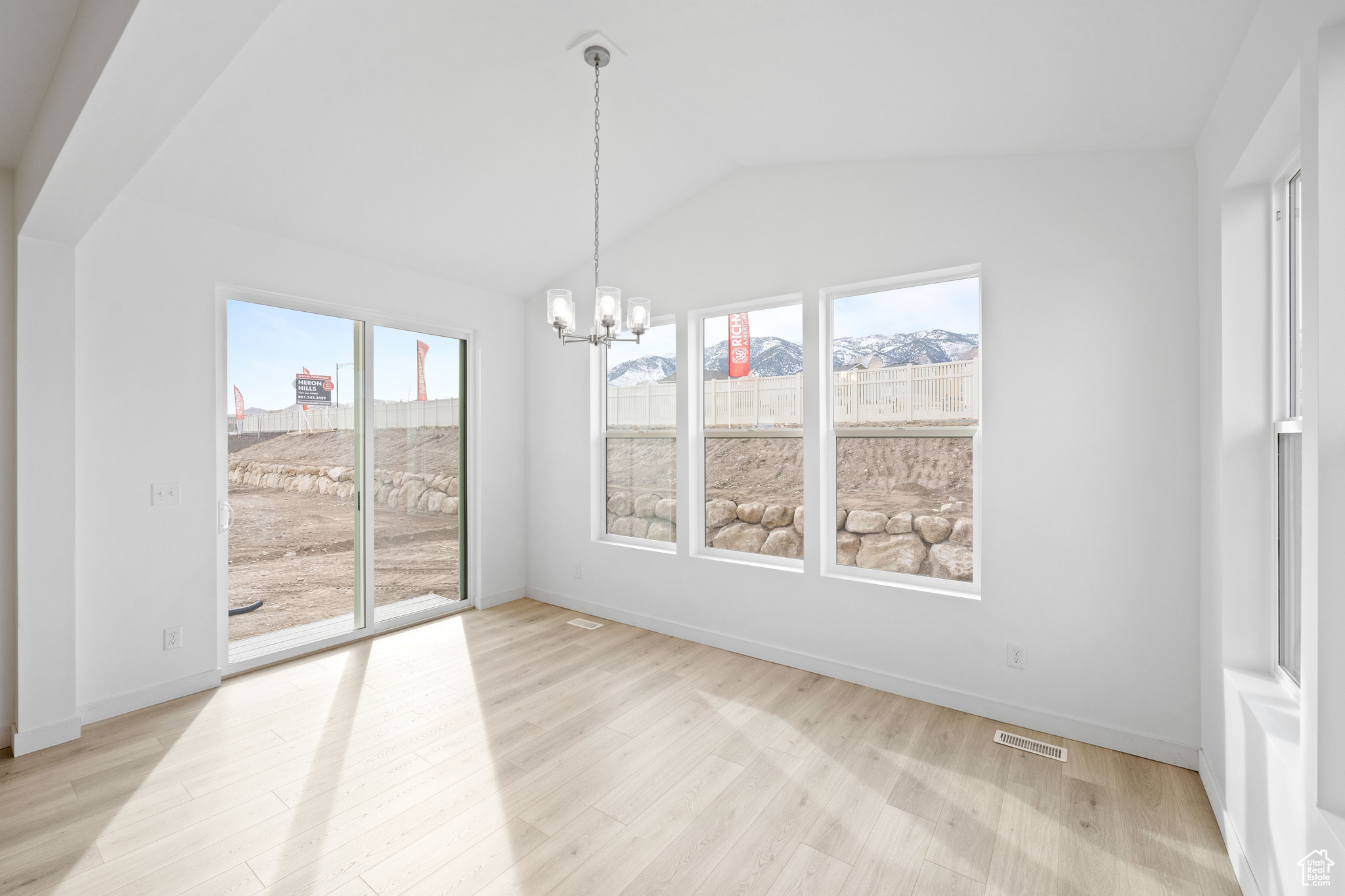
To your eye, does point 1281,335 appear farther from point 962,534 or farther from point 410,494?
point 410,494

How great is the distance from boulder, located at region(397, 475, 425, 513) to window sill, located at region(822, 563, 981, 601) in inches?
121

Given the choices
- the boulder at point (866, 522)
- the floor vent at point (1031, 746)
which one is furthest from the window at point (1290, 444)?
the boulder at point (866, 522)

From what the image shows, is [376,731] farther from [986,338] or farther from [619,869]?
[986,338]

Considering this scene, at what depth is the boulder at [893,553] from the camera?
3.29 meters

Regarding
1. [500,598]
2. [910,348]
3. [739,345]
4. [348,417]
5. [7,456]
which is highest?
[739,345]

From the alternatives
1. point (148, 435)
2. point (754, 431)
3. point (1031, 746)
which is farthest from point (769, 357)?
point (148, 435)

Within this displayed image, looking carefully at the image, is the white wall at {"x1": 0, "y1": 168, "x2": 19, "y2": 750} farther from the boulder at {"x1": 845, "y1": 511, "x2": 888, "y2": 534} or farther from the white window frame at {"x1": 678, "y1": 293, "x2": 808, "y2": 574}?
the boulder at {"x1": 845, "y1": 511, "x2": 888, "y2": 534}

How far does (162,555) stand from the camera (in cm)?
312

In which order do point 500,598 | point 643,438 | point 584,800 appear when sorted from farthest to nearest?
point 500,598, point 643,438, point 584,800

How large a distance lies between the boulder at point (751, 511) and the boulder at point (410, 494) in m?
2.49

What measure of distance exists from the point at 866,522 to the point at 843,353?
1041 millimetres

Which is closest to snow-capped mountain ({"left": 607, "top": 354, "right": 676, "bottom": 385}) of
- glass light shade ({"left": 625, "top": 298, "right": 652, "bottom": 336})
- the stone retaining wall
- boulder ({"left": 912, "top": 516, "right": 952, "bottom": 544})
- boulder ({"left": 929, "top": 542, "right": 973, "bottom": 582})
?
glass light shade ({"left": 625, "top": 298, "right": 652, "bottom": 336})

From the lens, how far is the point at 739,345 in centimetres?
397

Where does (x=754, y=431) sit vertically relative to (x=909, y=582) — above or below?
above
